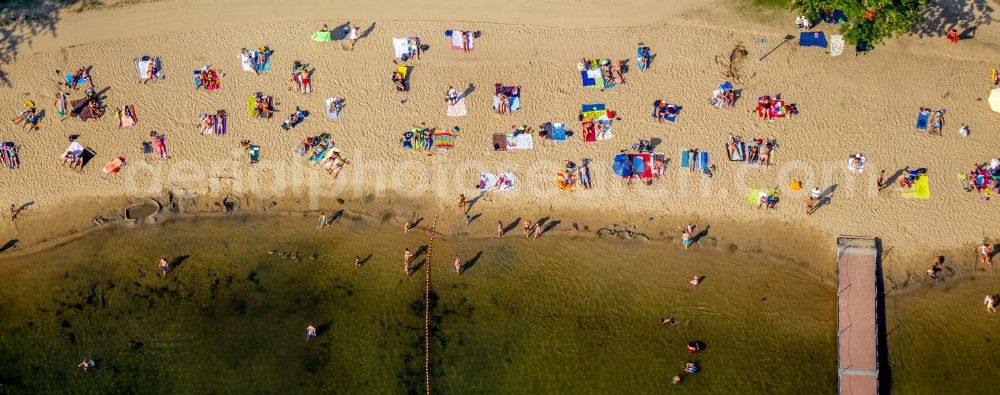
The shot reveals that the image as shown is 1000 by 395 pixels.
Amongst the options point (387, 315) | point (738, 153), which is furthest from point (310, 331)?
point (738, 153)

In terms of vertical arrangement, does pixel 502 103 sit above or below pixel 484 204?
above

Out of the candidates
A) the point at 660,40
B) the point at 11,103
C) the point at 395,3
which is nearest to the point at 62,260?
the point at 11,103

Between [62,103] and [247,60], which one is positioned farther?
[247,60]

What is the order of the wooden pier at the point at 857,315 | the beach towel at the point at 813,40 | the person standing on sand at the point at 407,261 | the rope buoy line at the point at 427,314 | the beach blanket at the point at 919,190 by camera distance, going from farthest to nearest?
the beach towel at the point at 813,40 < the person standing on sand at the point at 407,261 < the beach blanket at the point at 919,190 < the rope buoy line at the point at 427,314 < the wooden pier at the point at 857,315

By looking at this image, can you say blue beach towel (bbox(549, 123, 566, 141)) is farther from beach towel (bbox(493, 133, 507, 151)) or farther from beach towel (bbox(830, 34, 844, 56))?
beach towel (bbox(830, 34, 844, 56))

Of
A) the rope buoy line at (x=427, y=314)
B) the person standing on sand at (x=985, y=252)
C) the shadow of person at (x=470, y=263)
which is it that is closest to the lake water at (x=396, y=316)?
the shadow of person at (x=470, y=263)

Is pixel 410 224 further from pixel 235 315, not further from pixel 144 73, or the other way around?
pixel 144 73

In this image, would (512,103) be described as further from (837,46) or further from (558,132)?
(837,46)

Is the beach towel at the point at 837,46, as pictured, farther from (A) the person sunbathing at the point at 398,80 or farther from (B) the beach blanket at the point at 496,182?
(A) the person sunbathing at the point at 398,80
